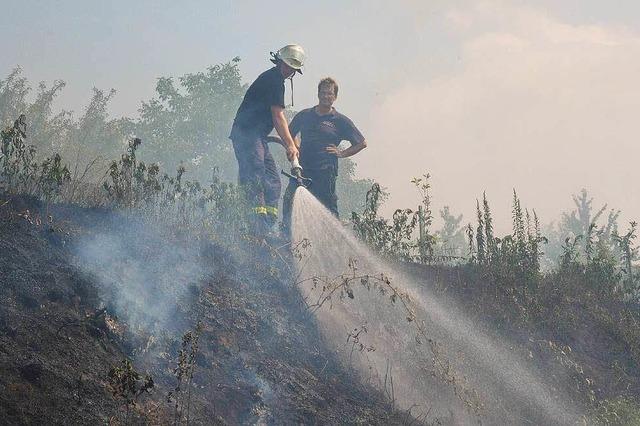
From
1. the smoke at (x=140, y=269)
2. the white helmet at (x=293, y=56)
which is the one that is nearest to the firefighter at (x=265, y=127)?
the white helmet at (x=293, y=56)

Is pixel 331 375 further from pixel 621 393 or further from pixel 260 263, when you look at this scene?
pixel 621 393

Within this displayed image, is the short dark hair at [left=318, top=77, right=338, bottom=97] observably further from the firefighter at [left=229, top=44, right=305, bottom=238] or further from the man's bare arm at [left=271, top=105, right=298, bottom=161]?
the man's bare arm at [left=271, top=105, right=298, bottom=161]

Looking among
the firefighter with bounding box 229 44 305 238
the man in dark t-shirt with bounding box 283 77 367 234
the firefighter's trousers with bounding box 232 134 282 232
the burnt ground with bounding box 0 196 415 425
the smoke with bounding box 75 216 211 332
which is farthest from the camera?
the man in dark t-shirt with bounding box 283 77 367 234

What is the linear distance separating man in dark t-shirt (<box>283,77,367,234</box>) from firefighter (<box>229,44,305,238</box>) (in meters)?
0.76

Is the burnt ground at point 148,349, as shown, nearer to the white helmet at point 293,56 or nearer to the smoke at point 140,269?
the smoke at point 140,269

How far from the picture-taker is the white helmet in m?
5.62

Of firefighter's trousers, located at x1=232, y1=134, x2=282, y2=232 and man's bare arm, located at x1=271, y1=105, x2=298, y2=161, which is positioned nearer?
firefighter's trousers, located at x1=232, y1=134, x2=282, y2=232

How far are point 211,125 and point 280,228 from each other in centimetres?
2992

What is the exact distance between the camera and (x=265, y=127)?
571 cm

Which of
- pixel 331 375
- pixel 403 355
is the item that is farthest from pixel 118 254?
pixel 403 355

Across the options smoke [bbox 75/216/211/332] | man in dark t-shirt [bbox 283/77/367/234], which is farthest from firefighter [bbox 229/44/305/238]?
smoke [bbox 75/216/211/332]

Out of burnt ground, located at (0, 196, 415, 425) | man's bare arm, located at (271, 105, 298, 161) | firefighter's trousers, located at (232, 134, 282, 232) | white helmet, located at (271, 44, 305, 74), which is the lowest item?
burnt ground, located at (0, 196, 415, 425)

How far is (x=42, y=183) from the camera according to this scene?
4.23 m

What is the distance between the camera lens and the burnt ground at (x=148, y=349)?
2391 mm
